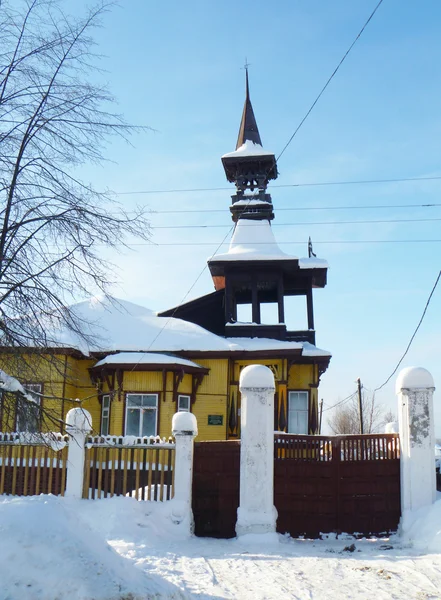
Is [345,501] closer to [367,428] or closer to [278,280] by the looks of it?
[278,280]

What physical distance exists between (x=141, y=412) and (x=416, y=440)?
30.3 ft

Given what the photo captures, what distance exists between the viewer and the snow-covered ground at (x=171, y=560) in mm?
5691

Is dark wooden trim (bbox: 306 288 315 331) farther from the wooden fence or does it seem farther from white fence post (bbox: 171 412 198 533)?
white fence post (bbox: 171 412 198 533)

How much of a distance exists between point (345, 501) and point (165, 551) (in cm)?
394

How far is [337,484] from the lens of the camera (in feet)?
40.0

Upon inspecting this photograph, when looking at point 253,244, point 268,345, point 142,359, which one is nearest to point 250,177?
point 253,244

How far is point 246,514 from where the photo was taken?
11.6 metres

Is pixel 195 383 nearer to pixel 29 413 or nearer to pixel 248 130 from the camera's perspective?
pixel 29 413

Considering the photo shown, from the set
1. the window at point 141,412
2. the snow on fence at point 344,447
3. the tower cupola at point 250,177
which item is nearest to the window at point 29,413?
the snow on fence at point 344,447

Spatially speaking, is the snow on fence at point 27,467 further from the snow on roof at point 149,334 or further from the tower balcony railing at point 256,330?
the tower balcony railing at point 256,330

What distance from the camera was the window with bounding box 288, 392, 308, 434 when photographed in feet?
69.4

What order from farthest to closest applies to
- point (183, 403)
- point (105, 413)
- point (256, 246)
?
point (256, 246)
point (105, 413)
point (183, 403)

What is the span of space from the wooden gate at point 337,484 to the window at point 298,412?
348 inches

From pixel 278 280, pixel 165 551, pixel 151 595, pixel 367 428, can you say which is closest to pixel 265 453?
pixel 165 551
